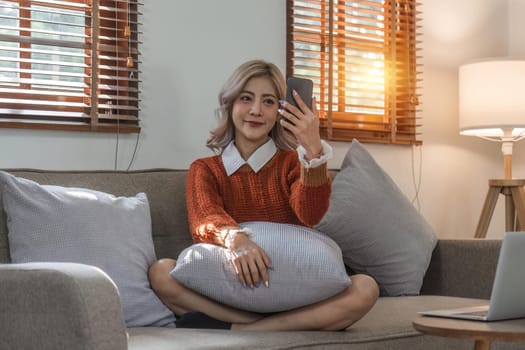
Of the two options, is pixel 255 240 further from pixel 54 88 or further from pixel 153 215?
pixel 54 88

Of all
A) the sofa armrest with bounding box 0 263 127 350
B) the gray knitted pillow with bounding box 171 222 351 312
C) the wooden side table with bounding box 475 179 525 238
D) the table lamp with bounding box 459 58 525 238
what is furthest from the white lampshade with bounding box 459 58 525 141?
the sofa armrest with bounding box 0 263 127 350

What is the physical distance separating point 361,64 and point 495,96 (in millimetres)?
567

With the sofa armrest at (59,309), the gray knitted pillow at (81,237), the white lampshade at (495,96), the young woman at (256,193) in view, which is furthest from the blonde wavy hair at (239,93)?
the white lampshade at (495,96)

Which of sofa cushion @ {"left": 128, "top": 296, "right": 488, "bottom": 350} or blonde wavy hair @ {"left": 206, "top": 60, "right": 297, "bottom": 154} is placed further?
blonde wavy hair @ {"left": 206, "top": 60, "right": 297, "bottom": 154}

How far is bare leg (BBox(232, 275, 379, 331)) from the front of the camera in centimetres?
220

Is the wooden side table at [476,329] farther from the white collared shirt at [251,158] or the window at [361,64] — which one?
the window at [361,64]

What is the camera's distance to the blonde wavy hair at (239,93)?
270 cm

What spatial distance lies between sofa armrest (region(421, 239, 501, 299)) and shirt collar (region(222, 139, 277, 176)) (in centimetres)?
75

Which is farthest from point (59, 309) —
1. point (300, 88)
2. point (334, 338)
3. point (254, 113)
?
point (254, 113)

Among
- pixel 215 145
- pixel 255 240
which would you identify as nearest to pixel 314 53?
pixel 215 145

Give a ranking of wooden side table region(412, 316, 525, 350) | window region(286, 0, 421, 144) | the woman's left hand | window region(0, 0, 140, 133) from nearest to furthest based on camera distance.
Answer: wooden side table region(412, 316, 525, 350), the woman's left hand, window region(0, 0, 140, 133), window region(286, 0, 421, 144)

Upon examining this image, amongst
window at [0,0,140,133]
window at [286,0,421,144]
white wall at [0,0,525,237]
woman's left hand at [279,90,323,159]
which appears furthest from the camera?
window at [286,0,421,144]

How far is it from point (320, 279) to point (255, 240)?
8.1 inches

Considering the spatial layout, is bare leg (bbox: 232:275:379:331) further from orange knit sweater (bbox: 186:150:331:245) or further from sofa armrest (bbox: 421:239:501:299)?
sofa armrest (bbox: 421:239:501:299)
